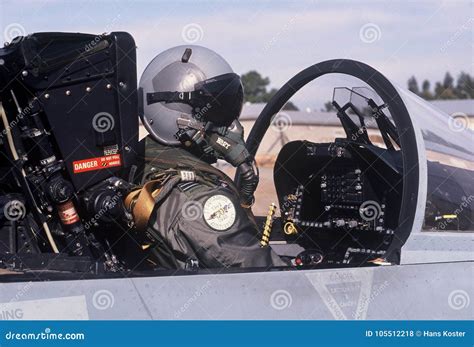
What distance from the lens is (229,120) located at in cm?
319

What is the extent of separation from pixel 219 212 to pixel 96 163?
517 millimetres

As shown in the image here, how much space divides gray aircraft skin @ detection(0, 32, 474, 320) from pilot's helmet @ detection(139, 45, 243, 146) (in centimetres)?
69

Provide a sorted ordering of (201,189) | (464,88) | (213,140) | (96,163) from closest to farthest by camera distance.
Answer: (96,163), (201,189), (213,140), (464,88)

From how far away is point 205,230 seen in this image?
2.86m

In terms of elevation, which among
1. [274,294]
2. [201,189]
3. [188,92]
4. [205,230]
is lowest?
[274,294]

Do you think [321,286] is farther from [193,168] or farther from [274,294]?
[193,168]

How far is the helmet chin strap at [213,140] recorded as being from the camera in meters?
3.14

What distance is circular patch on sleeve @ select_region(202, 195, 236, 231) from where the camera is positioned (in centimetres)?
285

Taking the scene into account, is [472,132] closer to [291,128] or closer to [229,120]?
[229,120]

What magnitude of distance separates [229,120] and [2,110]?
967mm

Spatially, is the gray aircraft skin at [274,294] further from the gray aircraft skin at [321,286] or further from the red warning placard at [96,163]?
the red warning placard at [96,163]

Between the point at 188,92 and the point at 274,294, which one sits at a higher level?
the point at 188,92

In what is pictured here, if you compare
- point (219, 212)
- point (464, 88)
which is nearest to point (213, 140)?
point (219, 212)
